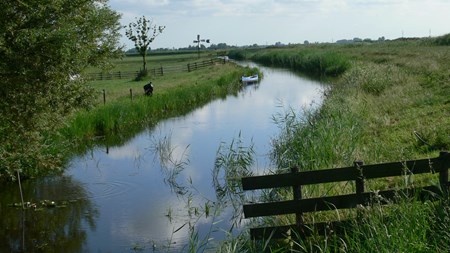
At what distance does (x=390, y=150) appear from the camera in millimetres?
11531

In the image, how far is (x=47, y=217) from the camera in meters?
12.3

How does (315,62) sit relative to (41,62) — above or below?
below

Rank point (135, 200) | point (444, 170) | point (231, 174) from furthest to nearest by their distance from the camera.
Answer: point (231, 174), point (135, 200), point (444, 170)

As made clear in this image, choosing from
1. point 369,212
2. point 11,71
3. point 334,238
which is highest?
point 11,71

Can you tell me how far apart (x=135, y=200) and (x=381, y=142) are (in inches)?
248

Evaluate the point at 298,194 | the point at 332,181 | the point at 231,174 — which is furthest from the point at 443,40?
the point at 298,194

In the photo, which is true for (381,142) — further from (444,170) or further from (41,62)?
(41,62)

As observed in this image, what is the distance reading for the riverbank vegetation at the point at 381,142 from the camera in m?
6.24

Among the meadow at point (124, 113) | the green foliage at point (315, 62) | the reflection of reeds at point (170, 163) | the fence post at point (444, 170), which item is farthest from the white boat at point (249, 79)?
the fence post at point (444, 170)

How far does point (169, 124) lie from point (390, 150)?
14.6 meters

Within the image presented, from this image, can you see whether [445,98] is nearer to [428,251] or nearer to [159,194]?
[159,194]

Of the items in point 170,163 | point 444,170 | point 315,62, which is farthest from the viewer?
point 315,62

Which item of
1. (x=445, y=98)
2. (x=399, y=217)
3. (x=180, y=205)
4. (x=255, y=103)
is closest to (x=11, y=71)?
(x=180, y=205)

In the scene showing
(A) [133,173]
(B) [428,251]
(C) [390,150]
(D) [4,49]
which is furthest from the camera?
(A) [133,173]
